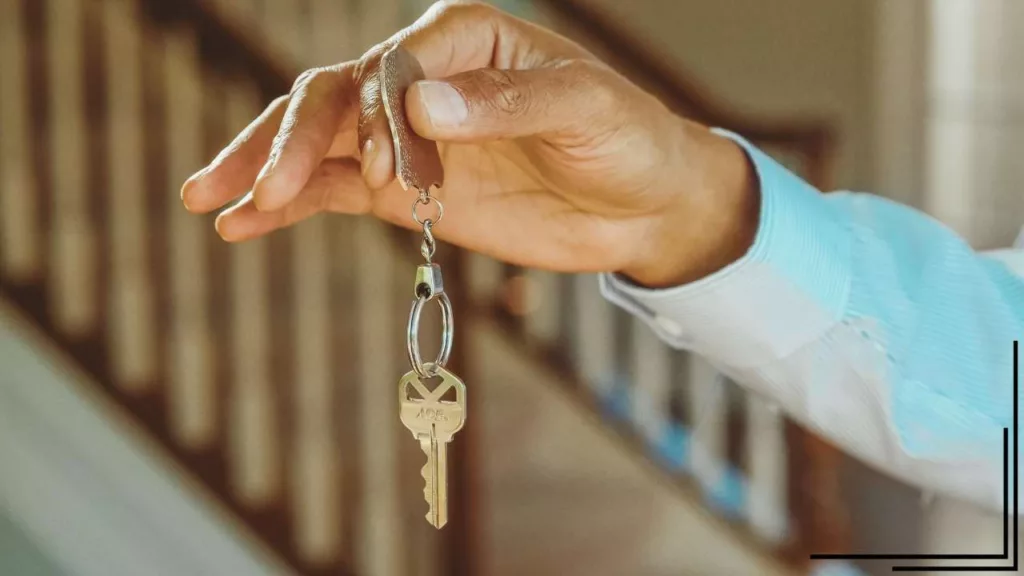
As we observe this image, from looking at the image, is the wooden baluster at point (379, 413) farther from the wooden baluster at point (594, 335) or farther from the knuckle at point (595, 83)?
the knuckle at point (595, 83)

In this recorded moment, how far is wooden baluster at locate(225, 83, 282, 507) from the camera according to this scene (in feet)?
6.68

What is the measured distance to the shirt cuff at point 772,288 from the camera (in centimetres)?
81

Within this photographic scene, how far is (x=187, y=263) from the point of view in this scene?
79.0 inches

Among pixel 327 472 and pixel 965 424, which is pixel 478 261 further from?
pixel 965 424

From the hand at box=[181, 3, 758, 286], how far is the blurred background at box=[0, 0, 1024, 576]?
3.39ft

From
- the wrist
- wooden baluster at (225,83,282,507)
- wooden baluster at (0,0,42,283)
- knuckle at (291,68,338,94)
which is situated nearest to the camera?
knuckle at (291,68,338,94)

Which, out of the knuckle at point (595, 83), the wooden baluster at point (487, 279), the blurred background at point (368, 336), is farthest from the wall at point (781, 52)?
the knuckle at point (595, 83)

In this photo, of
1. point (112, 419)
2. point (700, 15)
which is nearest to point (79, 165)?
point (112, 419)

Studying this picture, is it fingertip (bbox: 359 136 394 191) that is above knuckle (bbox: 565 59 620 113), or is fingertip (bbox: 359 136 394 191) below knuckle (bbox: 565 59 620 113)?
below

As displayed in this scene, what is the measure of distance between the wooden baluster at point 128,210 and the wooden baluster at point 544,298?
0.96 m

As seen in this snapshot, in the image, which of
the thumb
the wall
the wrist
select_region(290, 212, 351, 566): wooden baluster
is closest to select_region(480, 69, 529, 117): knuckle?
the thumb

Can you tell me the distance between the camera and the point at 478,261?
7.60 feet

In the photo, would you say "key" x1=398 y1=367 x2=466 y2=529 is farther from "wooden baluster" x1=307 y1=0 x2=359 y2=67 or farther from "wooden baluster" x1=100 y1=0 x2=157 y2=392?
"wooden baluster" x1=307 y1=0 x2=359 y2=67

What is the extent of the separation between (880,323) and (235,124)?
1.65 meters
